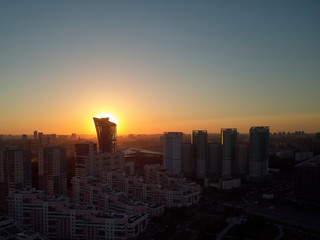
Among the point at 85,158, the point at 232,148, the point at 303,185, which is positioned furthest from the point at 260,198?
the point at 85,158

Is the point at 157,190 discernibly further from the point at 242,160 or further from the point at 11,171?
the point at 242,160

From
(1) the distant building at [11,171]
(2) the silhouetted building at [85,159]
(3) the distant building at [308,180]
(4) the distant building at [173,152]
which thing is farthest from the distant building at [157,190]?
(4) the distant building at [173,152]

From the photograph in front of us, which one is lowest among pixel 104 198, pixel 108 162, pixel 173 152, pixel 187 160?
pixel 104 198

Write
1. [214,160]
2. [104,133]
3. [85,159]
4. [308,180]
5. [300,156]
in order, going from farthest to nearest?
[300,156] → [104,133] → [214,160] → [85,159] → [308,180]

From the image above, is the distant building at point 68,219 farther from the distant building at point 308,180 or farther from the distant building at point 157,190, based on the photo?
the distant building at point 308,180

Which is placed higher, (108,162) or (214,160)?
(108,162)

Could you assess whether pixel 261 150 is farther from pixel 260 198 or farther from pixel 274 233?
pixel 274 233

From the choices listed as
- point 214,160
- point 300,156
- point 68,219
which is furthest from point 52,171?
point 300,156
